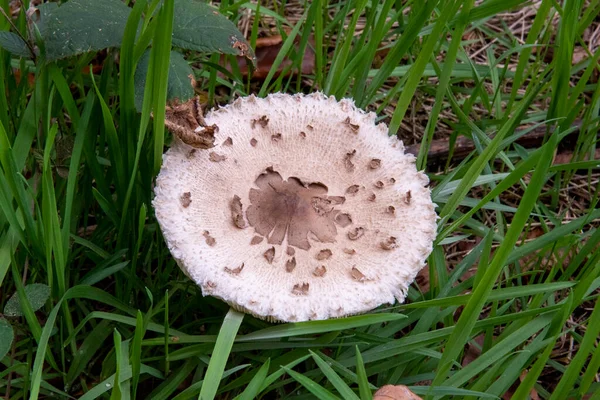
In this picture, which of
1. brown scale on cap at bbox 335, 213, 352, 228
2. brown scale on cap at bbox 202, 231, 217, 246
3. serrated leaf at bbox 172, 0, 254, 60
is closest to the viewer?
brown scale on cap at bbox 202, 231, 217, 246

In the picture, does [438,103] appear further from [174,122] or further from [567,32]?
[174,122]

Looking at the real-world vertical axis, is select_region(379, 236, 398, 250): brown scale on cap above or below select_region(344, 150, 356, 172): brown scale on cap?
below

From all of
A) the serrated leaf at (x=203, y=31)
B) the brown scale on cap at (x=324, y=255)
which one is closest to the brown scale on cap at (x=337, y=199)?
the brown scale on cap at (x=324, y=255)

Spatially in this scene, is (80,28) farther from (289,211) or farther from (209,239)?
(289,211)

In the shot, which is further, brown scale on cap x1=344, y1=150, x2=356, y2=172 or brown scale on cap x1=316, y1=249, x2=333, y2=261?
brown scale on cap x1=344, y1=150, x2=356, y2=172

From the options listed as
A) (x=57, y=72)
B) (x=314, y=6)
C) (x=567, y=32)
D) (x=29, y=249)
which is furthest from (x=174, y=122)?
(x=567, y=32)

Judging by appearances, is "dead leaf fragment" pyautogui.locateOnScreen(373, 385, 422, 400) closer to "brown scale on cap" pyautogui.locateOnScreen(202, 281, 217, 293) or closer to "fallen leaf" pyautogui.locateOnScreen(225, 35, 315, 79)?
"brown scale on cap" pyautogui.locateOnScreen(202, 281, 217, 293)

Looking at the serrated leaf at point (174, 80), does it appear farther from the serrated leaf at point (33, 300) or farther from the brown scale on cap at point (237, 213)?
the serrated leaf at point (33, 300)

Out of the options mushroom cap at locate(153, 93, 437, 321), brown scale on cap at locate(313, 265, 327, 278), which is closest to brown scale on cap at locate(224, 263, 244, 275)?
mushroom cap at locate(153, 93, 437, 321)
